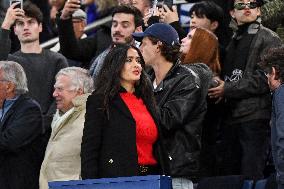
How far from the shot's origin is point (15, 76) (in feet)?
33.6

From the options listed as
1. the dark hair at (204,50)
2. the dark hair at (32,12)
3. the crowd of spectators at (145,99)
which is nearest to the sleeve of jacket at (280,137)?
the crowd of spectators at (145,99)

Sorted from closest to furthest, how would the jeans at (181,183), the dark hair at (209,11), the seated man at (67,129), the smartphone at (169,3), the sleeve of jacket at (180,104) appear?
the jeans at (181,183)
the sleeve of jacket at (180,104)
the seated man at (67,129)
the smartphone at (169,3)
the dark hair at (209,11)

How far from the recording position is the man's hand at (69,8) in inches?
431

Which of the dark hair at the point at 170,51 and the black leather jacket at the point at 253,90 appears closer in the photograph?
the dark hair at the point at 170,51

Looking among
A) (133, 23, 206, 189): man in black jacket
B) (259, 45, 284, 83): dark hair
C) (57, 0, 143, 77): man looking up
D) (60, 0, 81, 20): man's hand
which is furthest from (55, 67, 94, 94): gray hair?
(259, 45, 284, 83): dark hair

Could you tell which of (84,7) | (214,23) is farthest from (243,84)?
(84,7)

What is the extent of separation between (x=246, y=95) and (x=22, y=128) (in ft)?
7.15

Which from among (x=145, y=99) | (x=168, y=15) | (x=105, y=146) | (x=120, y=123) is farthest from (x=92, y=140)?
(x=168, y=15)

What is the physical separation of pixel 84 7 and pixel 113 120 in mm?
6667

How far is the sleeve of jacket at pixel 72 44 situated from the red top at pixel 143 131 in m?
2.63

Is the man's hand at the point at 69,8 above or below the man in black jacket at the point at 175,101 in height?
above

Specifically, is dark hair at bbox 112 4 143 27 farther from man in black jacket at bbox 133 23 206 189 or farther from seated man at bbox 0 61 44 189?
seated man at bbox 0 61 44 189

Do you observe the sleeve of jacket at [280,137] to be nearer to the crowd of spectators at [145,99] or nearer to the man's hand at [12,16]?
the crowd of spectators at [145,99]

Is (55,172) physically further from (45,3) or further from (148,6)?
(45,3)
